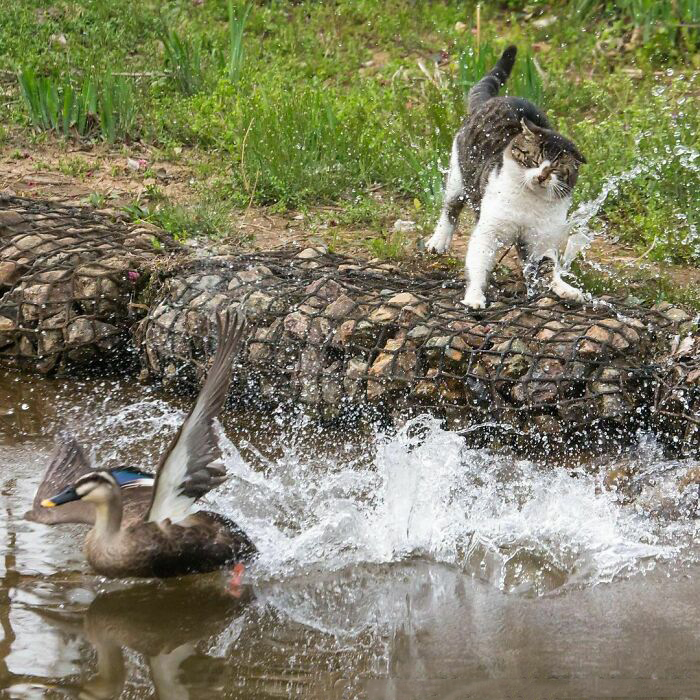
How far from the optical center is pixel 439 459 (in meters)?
4.54

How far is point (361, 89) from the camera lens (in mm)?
8281

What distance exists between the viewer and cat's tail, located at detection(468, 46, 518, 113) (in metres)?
6.43

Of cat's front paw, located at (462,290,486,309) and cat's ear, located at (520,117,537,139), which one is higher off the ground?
cat's ear, located at (520,117,537,139)

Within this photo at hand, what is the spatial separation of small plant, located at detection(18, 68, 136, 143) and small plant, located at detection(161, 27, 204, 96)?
495 millimetres

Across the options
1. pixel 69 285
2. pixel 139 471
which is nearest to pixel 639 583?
pixel 139 471

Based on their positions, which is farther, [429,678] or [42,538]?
[42,538]

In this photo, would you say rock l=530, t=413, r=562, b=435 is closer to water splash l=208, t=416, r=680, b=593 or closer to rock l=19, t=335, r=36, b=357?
water splash l=208, t=416, r=680, b=593

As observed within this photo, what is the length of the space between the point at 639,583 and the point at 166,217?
375cm

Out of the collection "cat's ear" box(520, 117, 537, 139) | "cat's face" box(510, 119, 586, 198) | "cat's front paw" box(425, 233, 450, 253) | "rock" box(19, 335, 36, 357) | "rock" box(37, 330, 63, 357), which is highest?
"cat's ear" box(520, 117, 537, 139)

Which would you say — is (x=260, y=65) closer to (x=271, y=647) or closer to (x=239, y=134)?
(x=239, y=134)

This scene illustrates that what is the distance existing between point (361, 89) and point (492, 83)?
6.47 ft

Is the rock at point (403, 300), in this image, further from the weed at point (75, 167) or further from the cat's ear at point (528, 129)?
the weed at point (75, 167)

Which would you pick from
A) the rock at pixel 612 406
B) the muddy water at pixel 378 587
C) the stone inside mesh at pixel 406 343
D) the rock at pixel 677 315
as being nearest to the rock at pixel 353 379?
the stone inside mesh at pixel 406 343

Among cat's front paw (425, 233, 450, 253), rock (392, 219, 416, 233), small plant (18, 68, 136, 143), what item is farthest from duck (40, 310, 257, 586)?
small plant (18, 68, 136, 143)
